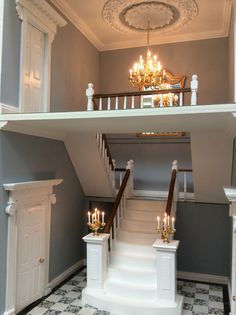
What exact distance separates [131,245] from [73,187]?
1.92 m

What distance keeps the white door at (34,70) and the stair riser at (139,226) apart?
2.98 metres

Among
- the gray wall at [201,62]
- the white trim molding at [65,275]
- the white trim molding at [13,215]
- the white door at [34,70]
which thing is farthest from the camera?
the gray wall at [201,62]

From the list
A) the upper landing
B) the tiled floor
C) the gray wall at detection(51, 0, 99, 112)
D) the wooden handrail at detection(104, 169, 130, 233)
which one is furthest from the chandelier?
the tiled floor

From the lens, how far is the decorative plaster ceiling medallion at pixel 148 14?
590cm

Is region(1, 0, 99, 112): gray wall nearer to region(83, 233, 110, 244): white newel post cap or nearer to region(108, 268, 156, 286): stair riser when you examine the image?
region(83, 233, 110, 244): white newel post cap

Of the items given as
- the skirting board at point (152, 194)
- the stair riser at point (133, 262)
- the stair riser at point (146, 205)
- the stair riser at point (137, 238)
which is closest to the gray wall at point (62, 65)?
the stair riser at point (146, 205)

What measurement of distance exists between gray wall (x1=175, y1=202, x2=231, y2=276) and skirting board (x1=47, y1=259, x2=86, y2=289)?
237cm

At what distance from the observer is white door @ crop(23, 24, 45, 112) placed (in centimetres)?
509

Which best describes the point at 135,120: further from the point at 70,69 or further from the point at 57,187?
the point at 70,69

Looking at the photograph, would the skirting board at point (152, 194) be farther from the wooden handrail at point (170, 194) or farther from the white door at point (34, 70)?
the white door at point (34, 70)

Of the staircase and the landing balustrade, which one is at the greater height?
the landing balustrade

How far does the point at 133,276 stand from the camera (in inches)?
204

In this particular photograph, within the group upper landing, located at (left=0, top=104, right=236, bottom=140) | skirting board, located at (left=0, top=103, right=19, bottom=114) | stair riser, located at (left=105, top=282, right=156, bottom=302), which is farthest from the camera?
stair riser, located at (left=105, top=282, right=156, bottom=302)

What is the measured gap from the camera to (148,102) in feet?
26.7
